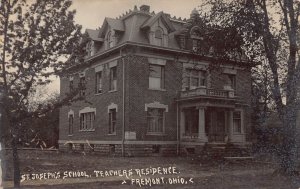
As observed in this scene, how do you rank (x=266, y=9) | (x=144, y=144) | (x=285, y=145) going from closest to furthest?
(x=285, y=145) → (x=266, y=9) → (x=144, y=144)

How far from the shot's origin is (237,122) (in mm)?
28047

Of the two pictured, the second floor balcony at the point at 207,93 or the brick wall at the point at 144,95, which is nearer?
the brick wall at the point at 144,95

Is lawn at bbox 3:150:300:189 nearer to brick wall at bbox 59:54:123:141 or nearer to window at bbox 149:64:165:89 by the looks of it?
brick wall at bbox 59:54:123:141

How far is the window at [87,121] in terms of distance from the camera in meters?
27.5

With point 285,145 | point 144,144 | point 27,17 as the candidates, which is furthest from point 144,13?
point 27,17

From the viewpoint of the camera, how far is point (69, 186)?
34.8 ft

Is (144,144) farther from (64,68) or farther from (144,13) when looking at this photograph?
(64,68)

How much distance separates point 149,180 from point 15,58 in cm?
523

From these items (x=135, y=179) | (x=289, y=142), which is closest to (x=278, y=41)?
(x=289, y=142)

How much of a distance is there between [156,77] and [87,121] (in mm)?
6332

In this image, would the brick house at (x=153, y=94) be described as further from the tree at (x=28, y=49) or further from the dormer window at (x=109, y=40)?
the tree at (x=28, y=49)

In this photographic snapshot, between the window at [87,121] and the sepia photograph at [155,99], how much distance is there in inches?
2.8

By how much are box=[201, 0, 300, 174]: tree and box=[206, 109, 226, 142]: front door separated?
10649 millimetres

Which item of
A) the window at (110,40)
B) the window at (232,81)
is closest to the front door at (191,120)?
the window at (232,81)
